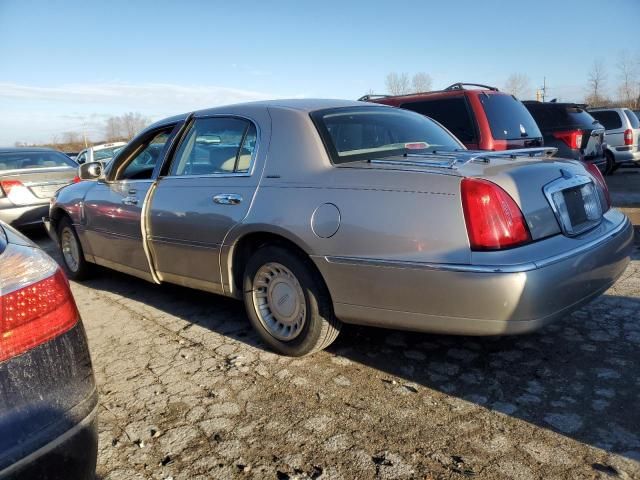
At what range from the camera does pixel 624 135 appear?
43.1 feet

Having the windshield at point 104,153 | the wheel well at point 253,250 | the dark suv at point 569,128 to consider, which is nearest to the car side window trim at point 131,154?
the wheel well at point 253,250

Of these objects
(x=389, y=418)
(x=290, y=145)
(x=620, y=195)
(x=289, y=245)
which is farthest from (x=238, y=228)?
(x=620, y=195)

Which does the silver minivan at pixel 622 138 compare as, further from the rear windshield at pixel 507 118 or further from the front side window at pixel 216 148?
the front side window at pixel 216 148

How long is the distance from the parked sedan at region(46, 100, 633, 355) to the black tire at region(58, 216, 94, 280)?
3.83 feet

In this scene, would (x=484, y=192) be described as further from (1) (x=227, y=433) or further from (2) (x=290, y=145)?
(1) (x=227, y=433)

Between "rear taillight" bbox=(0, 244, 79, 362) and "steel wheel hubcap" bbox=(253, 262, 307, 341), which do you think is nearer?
"rear taillight" bbox=(0, 244, 79, 362)

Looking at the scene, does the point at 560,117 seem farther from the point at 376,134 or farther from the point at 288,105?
the point at 288,105

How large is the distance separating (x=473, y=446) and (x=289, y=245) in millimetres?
1493

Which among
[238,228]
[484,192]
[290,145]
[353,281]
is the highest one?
[290,145]

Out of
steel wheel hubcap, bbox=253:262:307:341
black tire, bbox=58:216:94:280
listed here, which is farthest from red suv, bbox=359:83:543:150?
black tire, bbox=58:216:94:280

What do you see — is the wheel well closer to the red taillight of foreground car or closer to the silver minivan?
the red taillight of foreground car

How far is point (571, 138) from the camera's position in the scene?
344 inches

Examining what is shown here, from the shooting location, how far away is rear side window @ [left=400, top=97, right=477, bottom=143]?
20.0 ft

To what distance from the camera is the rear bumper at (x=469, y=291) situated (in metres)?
2.46
